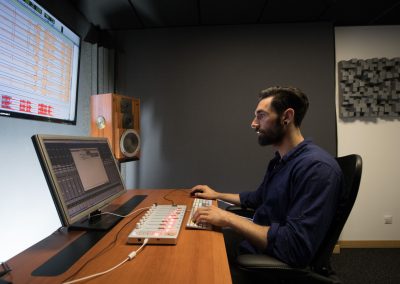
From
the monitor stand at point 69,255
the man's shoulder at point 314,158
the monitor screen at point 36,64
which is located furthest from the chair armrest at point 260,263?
the monitor screen at point 36,64

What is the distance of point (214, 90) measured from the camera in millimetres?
2434

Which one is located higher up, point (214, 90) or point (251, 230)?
point (214, 90)

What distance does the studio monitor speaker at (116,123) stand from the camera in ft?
5.32

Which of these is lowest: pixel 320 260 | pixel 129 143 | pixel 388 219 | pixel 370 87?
pixel 388 219

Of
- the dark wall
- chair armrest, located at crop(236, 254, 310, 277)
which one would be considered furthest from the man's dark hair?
the dark wall

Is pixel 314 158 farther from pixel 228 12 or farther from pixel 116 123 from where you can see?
pixel 228 12

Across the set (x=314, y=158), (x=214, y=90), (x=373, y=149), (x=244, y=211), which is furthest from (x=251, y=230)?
(x=373, y=149)

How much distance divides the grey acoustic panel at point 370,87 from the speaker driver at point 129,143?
2.13 m

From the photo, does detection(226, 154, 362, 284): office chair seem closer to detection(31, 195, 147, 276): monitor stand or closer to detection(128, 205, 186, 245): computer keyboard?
detection(128, 205, 186, 245): computer keyboard

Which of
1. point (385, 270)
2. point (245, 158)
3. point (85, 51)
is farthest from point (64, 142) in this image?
point (385, 270)

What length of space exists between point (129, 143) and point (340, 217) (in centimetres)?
141

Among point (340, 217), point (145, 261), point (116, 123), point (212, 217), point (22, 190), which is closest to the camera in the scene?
point (145, 261)

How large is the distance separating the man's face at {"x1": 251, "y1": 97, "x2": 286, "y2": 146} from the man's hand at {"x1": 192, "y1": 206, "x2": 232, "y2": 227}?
0.45m

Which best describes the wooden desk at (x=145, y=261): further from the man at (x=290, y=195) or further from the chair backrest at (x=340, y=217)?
the chair backrest at (x=340, y=217)
